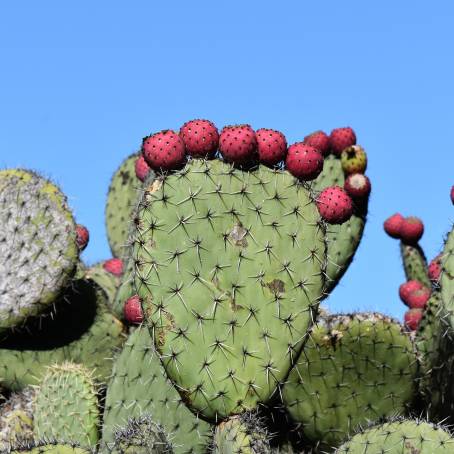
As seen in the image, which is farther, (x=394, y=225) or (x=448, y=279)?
(x=394, y=225)

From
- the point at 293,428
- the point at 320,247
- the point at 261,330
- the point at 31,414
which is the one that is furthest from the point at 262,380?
the point at 31,414

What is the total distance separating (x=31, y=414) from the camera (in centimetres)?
509

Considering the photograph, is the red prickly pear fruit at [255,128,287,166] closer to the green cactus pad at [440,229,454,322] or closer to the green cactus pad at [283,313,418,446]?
the green cactus pad at [440,229,454,322]

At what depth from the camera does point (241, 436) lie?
137 inches

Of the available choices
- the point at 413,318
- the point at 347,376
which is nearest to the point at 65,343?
the point at 347,376

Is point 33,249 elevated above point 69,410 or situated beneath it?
elevated above

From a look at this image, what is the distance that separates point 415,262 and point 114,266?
6.06ft

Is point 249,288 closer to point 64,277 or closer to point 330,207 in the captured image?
point 330,207

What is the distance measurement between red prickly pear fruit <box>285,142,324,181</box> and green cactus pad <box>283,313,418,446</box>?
100 cm

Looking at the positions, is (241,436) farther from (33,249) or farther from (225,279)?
(33,249)

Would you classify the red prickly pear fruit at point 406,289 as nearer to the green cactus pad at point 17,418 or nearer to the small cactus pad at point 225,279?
the green cactus pad at point 17,418

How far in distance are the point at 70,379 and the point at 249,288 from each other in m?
1.41

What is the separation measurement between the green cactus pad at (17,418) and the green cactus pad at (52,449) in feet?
2.69

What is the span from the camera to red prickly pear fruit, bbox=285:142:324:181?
3.85 metres
